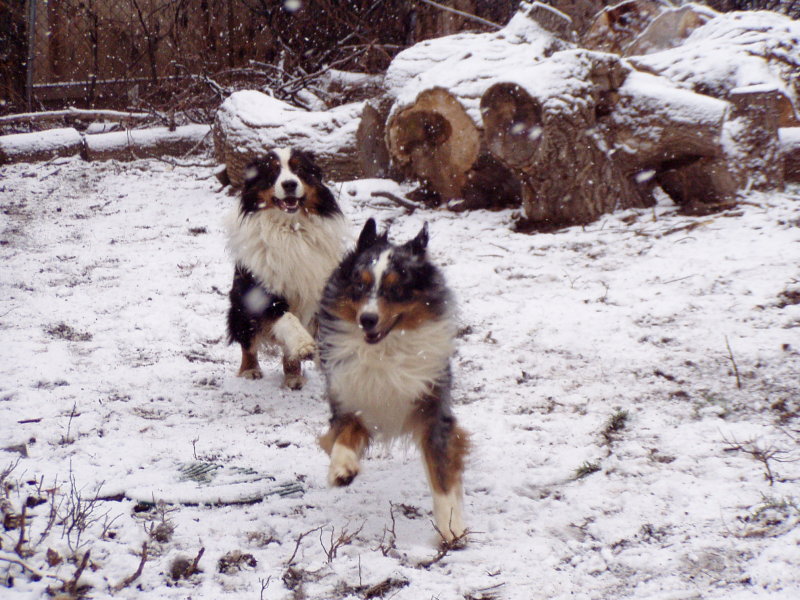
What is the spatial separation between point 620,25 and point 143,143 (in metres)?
6.82

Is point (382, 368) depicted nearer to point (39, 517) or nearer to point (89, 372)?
point (39, 517)

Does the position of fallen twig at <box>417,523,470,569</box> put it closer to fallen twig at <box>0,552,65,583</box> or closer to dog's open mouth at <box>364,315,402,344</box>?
dog's open mouth at <box>364,315,402,344</box>

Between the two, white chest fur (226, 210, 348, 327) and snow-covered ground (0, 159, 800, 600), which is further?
white chest fur (226, 210, 348, 327)

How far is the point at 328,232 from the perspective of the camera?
4.99 m

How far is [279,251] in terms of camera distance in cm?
478

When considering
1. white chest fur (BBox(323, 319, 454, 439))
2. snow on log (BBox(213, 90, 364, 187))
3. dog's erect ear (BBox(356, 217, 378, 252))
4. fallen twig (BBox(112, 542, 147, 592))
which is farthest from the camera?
snow on log (BBox(213, 90, 364, 187))

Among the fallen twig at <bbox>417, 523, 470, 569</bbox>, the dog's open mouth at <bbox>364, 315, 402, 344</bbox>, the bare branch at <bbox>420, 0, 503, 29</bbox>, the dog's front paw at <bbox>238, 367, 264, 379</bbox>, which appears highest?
the bare branch at <bbox>420, 0, 503, 29</bbox>

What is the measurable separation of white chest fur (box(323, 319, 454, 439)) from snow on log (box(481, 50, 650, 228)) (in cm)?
366

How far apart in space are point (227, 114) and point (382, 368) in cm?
640

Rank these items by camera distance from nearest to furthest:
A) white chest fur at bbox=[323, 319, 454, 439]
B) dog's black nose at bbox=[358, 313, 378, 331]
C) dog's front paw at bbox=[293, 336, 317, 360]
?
dog's black nose at bbox=[358, 313, 378, 331]
white chest fur at bbox=[323, 319, 454, 439]
dog's front paw at bbox=[293, 336, 317, 360]

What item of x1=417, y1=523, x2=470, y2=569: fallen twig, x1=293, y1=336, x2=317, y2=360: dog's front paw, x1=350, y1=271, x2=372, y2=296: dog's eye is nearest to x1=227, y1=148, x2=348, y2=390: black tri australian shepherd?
x1=293, y1=336, x2=317, y2=360: dog's front paw

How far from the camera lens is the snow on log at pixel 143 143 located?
34.6ft

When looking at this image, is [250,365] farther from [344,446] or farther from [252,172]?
[344,446]

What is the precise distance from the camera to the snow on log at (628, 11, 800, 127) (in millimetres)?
7016
